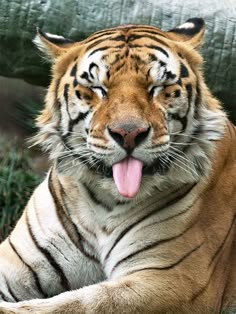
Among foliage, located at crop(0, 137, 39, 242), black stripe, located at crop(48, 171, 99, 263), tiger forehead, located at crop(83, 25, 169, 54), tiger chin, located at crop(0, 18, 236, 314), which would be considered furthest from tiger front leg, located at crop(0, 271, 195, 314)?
foliage, located at crop(0, 137, 39, 242)

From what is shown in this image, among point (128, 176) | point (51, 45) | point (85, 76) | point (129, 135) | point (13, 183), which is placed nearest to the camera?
point (129, 135)

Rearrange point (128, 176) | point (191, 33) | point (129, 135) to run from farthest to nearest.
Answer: point (191, 33), point (128, 176), point (129, 135)

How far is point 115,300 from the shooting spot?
4.29 metres

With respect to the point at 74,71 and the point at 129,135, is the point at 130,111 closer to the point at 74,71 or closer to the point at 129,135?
the point at 129,135

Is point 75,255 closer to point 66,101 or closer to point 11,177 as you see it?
point 66,101

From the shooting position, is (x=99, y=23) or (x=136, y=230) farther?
(x=99, y=23)

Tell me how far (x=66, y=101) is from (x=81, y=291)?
892 mm

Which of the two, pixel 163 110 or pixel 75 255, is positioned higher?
pixel 163 110

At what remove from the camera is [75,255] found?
4.75 metres

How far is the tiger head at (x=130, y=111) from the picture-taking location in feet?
13.5

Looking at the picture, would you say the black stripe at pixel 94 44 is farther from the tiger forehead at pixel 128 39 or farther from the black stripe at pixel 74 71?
the black stripe at pixel 74 71

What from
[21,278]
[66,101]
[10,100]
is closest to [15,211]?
[10,100]

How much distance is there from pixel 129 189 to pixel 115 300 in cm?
52

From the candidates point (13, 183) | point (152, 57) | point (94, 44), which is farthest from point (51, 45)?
point (13, 183)
